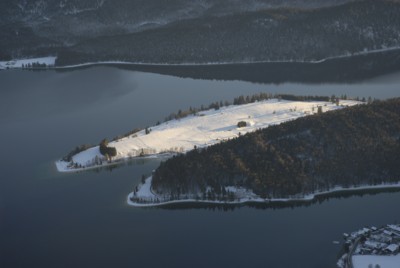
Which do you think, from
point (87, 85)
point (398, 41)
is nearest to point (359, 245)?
point (87, 85)

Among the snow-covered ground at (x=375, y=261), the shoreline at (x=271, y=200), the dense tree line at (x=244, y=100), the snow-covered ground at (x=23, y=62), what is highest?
the snow-covered ground at (x=23, y=62)

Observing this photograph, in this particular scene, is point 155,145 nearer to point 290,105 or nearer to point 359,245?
point 290,105

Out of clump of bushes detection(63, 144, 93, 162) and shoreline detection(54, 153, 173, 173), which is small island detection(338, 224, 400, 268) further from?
clump of bushes detection(63, 144, 93, 162)

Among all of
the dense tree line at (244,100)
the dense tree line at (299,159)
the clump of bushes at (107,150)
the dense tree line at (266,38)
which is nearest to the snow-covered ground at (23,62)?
the dense tree line at (266,38)

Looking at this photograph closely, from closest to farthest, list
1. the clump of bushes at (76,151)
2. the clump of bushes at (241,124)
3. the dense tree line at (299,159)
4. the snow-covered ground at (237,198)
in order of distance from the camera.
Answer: the snow-covered ground at (237,198) → the dense tree line at (299,159) → the clump of bushes at (76,151) → the clump of bushes at (241,124)

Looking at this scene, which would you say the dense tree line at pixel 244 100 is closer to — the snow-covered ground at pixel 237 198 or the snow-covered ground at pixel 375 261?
the snow-covered ground at pixel 237 198

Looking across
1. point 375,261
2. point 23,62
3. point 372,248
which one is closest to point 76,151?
point 372,248
